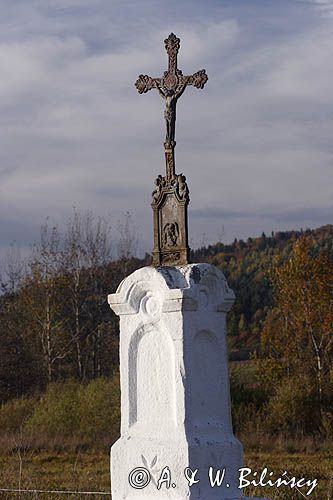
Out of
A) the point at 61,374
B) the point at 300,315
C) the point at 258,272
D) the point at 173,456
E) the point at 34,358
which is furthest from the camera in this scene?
the point at 258,272

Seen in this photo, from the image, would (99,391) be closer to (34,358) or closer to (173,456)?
(34,358)

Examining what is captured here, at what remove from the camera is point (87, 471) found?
47.3 ft

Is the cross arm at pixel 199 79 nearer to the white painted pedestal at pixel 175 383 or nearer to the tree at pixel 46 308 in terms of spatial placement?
the white painted pedestal at pixel 175 383

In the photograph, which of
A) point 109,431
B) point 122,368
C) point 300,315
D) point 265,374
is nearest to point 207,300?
point 122,368

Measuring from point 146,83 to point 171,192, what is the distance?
97 cm

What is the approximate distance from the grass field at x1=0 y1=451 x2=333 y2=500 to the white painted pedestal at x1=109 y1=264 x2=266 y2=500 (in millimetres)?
3365

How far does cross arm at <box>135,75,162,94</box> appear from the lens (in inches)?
261

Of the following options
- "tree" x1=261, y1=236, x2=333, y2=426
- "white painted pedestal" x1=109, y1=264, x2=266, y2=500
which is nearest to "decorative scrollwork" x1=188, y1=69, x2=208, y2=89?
"white painted pedestal" x1=109, y1=264, x2=266, y2=500

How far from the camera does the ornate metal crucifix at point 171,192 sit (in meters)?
6.20

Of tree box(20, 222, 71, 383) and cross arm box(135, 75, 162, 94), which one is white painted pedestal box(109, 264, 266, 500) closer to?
cross arm box(135, 75, 162, 94)

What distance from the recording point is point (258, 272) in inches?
1874

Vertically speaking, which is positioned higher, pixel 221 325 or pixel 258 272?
pixel 258 272

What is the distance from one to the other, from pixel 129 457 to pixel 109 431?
50.5 feet

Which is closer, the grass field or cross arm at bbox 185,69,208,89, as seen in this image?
cross arm at bbox 185,69,208,89
